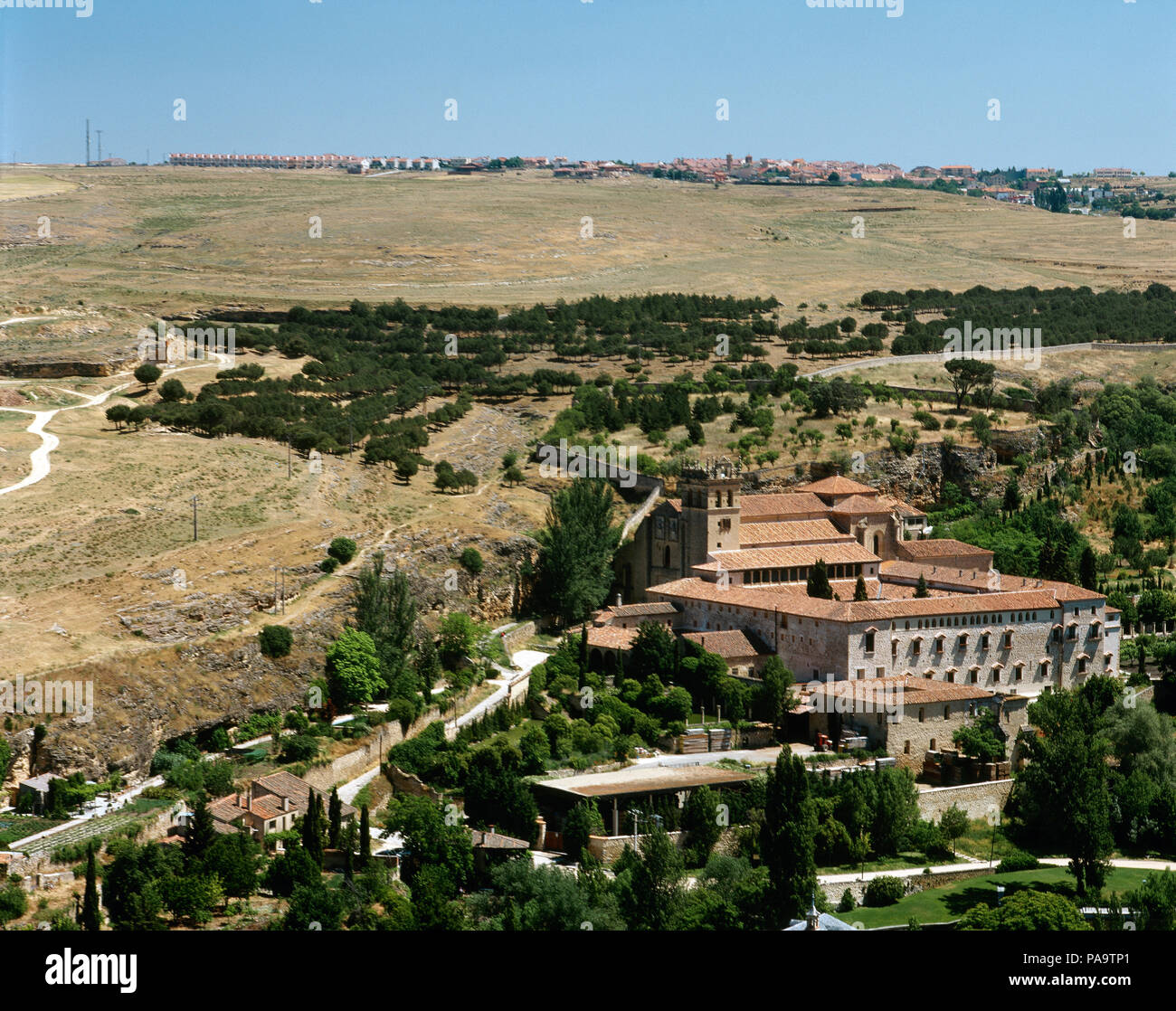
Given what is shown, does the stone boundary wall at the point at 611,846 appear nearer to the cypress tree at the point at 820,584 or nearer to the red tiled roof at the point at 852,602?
the red tiled roof at the point at 852,602

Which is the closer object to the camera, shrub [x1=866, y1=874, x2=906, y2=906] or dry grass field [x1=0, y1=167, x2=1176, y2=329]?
shrub [x1=866, y1=874, x2=906, y2=906]

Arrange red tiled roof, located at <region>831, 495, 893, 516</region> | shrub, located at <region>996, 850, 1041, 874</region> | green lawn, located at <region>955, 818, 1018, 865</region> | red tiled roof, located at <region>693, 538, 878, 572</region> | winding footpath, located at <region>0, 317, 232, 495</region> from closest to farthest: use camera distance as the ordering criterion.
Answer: shrub, located at <region>996, 850, 1041, 874</region>
green lawn, located at <region>955, 818, 1018, 865</region>
red tiled roof, located at <region>693, 538, 878, 572</region>
winding footpath, located at <region>0, 317, 232, 495</region>
red tiled roof, located at <region>831, 495, 893, 516</region>

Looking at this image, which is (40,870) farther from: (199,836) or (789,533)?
(789,533)

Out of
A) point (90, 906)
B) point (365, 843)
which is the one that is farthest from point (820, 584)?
point (90, 906)

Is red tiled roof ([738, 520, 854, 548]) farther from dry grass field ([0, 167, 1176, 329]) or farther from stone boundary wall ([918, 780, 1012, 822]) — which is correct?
dry grass field ([0, 167, 1176, 329])

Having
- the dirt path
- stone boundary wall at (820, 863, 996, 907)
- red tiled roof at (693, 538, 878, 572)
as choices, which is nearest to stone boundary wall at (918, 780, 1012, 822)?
stone boundary wall at (820, 863, 996, 907)

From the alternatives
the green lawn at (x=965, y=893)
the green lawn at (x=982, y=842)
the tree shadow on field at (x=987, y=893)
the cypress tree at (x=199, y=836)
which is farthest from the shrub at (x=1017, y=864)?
the cypress tree at (x=199, y=836)
